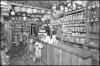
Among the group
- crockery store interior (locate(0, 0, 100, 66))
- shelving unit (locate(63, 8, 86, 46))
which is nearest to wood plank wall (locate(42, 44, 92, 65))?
crockery store interior (locate(0, 0, 100, 66))

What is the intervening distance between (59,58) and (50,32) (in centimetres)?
215

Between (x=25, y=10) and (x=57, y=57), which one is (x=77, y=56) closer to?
(x=57, y=57)

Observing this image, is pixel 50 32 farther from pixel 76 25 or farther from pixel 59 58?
pixel 59 58

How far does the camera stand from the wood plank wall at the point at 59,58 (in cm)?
211

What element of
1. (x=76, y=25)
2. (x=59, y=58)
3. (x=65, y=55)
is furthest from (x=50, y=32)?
(x=65, y=55)

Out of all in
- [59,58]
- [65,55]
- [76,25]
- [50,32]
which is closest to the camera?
[65,55]

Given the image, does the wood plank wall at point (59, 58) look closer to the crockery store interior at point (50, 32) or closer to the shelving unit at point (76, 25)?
the crockery store interior at point (50, 32)

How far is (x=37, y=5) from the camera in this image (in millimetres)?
5719

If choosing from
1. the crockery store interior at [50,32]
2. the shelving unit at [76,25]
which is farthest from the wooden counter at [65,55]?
the shelving unit at [76,25]

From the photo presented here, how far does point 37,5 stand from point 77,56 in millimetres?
4673

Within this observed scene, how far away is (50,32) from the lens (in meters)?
4.63

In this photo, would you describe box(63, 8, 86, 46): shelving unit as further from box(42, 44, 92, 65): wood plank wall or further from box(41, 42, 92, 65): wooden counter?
box(42, 44, 92, 65): wood plank wall

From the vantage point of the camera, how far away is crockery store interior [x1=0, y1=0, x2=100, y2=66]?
7.68 feet

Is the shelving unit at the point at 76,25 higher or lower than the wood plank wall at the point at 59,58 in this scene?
higher
